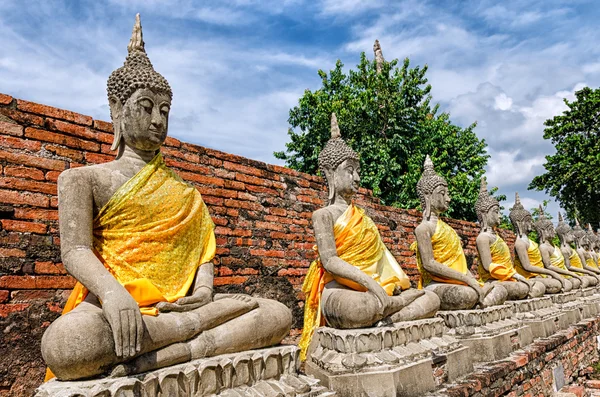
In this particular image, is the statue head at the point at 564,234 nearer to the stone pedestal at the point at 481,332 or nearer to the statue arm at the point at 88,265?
the stone pedestal at the point at 481,332

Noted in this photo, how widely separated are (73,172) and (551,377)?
19.3 ft

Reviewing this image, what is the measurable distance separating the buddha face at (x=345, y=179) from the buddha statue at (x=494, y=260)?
297cm

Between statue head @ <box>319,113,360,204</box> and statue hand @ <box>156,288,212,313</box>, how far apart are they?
5.98ft

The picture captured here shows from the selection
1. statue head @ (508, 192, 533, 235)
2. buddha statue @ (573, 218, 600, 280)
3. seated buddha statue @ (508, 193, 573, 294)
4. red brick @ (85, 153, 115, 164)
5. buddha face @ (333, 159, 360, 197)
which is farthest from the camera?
buddha statue @ (573, 218, 600, 280)

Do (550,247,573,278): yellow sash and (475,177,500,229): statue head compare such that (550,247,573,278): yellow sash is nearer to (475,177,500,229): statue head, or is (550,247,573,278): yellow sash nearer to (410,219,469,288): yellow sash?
(475,177,500,229): statue head

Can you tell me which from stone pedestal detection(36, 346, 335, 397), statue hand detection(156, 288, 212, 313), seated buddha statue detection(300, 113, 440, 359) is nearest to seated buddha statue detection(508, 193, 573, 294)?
seated buddha statue detection(300, 113, 440, 359)

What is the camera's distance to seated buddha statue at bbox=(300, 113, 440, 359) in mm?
3451

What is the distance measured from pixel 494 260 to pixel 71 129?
5.36 metres

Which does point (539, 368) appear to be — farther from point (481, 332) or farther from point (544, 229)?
point (544, 229)

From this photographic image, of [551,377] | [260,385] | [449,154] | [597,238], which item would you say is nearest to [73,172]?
[260,385]

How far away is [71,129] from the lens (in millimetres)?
4086

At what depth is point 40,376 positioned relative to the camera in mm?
3559

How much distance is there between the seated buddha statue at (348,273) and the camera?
3.45 meters

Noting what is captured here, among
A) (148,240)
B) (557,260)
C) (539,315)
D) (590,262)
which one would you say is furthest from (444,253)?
(590,262)
